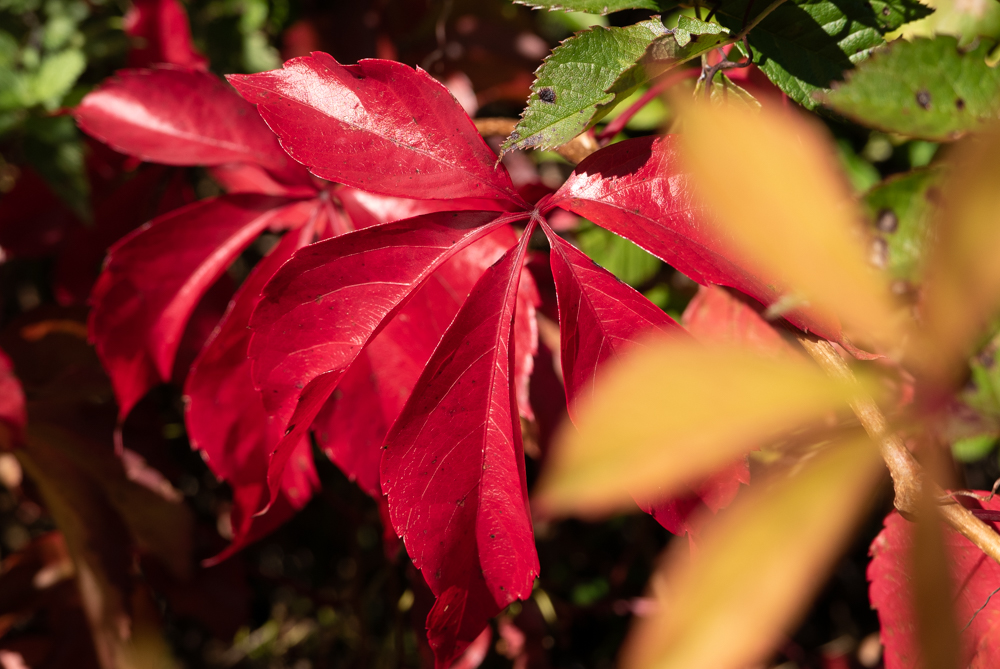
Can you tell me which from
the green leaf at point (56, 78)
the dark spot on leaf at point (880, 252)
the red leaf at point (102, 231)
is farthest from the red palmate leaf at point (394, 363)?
the green leaf at point (56, 78)

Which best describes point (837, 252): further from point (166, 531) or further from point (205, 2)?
point (205, 2)

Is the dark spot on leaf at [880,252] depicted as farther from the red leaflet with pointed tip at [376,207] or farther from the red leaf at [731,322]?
the red leaflet with pointed tip at [376,207]

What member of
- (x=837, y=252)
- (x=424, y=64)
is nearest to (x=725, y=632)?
(x=837, y=252)

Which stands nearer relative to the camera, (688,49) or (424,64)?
(688,49)

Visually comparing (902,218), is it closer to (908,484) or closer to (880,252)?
(880,252)

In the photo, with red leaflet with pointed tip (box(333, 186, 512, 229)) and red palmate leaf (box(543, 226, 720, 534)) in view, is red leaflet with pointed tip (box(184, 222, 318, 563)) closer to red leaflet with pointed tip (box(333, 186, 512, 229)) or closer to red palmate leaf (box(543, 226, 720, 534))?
red leaflet with pointed tip (box(333, 186, 512, 229))

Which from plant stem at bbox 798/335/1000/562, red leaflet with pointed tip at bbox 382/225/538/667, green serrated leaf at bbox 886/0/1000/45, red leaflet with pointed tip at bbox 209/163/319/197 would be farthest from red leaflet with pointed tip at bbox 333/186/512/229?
green serrated leaf at bbox 886/0/1000/45

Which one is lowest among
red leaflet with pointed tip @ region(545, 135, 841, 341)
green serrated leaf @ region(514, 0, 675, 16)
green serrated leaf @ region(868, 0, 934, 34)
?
red leaflet with pointed tip @ region(545, 135, 841, 341)
